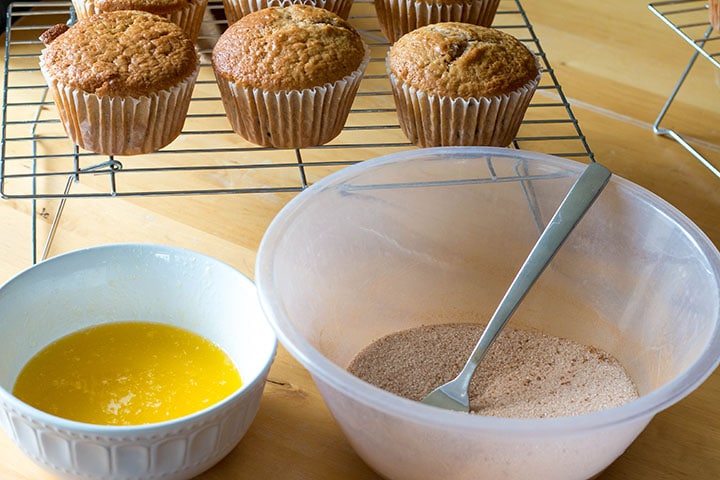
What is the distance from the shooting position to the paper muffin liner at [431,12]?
1.34 metres

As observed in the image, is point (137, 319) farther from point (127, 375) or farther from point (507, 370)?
point (507, 370)

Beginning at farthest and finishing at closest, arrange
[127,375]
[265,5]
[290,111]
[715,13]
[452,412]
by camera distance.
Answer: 1. [715,13]
2. [265,5]
3. [290,111]
4. [127,375]
5. [452,412]

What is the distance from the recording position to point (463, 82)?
113cm

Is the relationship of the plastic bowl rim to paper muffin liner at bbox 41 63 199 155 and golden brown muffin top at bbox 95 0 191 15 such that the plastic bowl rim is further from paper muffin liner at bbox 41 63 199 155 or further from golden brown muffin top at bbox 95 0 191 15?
golden brown muffin top at bbox 95 0 191 15

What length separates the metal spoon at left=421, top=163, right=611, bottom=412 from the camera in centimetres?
89

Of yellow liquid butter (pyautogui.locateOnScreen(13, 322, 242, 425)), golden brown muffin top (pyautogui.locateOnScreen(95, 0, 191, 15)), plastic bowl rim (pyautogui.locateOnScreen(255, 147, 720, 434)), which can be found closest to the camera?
plastic bowl rim (pyautogui.locateOnScreen(255, 147, 720, 434))

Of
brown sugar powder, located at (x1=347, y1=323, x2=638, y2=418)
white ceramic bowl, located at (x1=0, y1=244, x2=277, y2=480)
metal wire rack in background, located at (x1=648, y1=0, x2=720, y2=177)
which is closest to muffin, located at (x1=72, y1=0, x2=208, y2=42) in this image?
white ceramic bowl, located at (x1=0, y1=244, x2=277, y2=480)

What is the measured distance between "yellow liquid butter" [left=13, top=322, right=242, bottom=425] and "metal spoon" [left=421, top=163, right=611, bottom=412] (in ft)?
0.69

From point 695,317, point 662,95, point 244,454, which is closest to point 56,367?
point 244,454

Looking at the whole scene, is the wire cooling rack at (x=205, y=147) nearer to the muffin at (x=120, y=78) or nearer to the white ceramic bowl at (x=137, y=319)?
the muffin at (x=120, y=78)

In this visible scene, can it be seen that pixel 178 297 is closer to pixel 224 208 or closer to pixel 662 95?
pixel 224 208

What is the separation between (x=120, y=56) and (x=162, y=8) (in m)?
0.19

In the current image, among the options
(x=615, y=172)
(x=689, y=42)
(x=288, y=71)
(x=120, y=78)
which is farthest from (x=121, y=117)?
(x=689, y=42)

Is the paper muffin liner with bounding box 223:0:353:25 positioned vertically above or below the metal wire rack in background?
above
